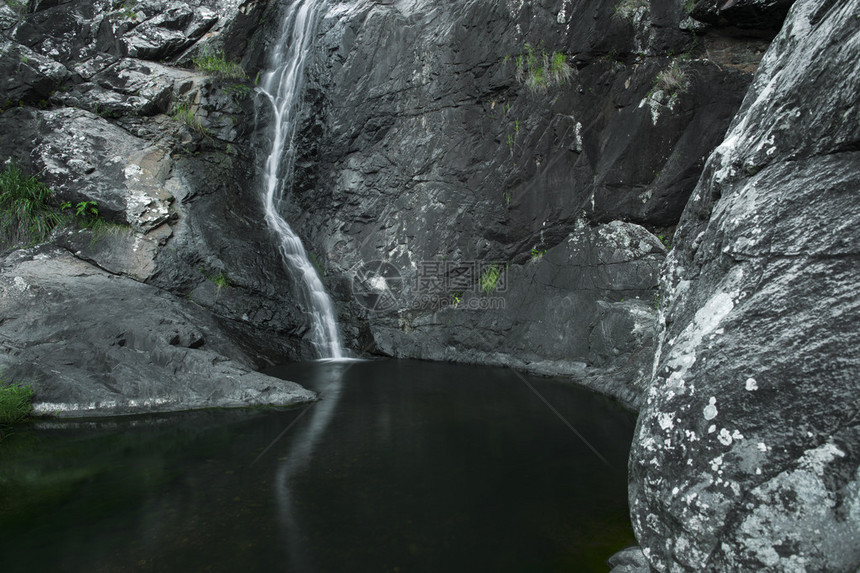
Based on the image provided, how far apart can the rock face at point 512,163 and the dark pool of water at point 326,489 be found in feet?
9.40

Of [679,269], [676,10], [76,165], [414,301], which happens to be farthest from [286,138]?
[679,269]

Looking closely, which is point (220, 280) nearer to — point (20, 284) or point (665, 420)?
point (20, 284)

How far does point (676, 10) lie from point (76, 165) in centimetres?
1239

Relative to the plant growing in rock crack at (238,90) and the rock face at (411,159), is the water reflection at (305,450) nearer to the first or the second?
the rock face at (411,159)

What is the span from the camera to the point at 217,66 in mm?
13164

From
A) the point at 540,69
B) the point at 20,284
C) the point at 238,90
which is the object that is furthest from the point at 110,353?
the point at 540,69

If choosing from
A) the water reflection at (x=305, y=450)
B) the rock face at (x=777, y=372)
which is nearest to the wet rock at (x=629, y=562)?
the rock face at (x=777, y=372)

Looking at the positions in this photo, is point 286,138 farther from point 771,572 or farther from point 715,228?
point 771,572

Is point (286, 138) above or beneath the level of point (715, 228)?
above

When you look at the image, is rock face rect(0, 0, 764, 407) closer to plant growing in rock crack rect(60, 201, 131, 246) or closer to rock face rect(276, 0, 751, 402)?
rock face rect(276, 0, 751, 402)

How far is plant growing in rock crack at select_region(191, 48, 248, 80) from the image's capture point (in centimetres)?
1316

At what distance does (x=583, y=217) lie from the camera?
380 inches

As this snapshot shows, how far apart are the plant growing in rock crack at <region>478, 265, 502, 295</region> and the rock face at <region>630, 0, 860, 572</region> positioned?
25.6 feet

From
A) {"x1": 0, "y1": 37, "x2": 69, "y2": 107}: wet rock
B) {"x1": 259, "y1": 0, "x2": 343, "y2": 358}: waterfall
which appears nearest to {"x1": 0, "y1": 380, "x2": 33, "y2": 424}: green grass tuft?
{"x1": 259, "y1": 0, "x2": 343, "y2": 358}: waterfall
